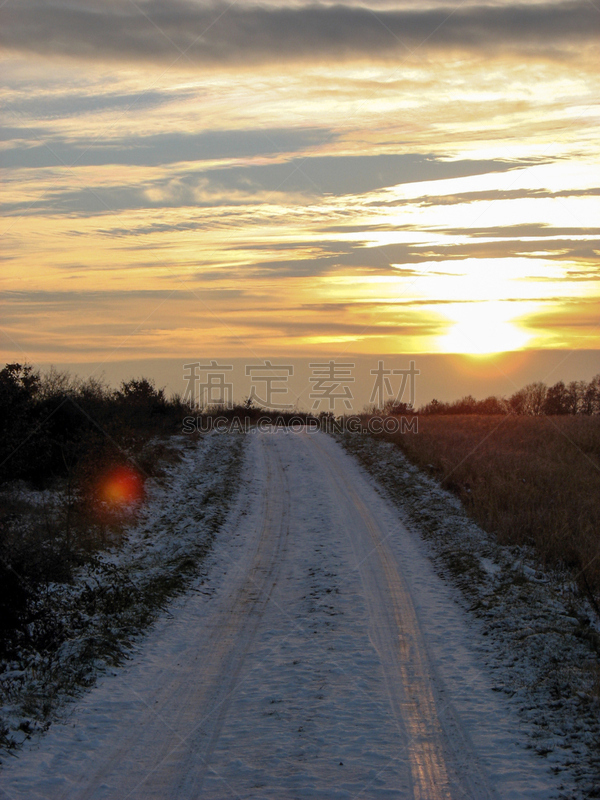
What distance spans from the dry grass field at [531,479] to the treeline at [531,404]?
2014 cm

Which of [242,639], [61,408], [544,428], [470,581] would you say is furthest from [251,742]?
[544,428]

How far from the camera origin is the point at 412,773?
17.9 ft

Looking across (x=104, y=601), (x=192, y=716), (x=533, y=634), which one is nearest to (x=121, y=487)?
(x=104, y=601)

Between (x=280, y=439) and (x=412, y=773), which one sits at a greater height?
(x=280, y=439)

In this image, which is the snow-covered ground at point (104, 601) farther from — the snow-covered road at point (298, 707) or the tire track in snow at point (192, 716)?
the tire track in snow at point (192, 716)

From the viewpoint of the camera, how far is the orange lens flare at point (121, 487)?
1537cm

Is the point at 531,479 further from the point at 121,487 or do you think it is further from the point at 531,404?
the point at 531,404

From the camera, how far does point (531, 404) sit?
56312 mm

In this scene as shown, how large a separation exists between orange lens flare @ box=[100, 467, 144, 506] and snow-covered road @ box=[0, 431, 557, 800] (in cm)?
468

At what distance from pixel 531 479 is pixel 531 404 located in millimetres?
40929

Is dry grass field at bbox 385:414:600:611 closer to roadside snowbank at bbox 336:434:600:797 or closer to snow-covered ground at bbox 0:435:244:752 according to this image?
roadside snowbank at bbox 336:434:600:797

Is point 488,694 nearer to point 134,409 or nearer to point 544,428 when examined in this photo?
point 134,409


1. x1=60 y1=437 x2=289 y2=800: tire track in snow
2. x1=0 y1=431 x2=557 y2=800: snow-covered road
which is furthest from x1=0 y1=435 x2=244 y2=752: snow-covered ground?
x1=60 y1=437 x2=289 y2=800: tire track in snow

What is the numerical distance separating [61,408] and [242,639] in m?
12.1
